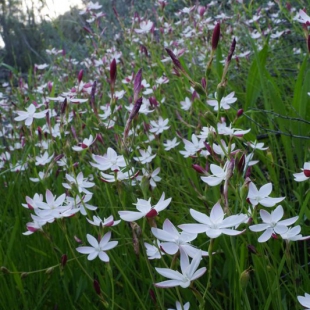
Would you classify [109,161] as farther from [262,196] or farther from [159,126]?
[159,126]

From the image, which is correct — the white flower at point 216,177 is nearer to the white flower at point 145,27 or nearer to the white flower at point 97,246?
the white flower at point 97,246

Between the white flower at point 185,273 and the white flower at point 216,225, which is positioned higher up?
the white flower at point 216,225

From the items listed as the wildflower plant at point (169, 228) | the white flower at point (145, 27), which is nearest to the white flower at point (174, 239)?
the wildflower plant at point (169, 228)

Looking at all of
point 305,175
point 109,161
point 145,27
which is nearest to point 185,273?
point 305,175

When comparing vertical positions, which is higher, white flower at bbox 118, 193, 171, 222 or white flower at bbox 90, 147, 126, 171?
white flower at bbox 90, 147, 126, 171

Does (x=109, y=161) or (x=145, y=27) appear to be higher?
(x=145, y=27)

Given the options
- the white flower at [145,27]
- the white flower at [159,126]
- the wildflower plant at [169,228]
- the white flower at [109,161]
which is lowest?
the wildflower plant at [169,228]

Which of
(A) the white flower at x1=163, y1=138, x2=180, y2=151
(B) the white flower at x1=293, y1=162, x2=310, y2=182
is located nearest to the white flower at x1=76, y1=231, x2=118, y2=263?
(B) the white flower at x1=293, y1=162, x2=310, y2=182

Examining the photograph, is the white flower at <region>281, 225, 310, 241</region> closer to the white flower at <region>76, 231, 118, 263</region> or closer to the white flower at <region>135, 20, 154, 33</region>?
the white flower at <region>76, 231, 118, 263</region>

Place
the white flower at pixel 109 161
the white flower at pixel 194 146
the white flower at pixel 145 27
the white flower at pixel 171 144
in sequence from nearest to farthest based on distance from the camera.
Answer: the white flower at pixel 109 161
the white flower at pixel 194 146
the white flower at pixel 171 144
the white flower at pixel 145 27

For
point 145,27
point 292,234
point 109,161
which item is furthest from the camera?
point 145,27

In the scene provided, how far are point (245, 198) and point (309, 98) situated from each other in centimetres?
108

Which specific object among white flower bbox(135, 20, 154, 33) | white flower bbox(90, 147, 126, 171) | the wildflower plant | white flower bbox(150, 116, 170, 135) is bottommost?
the wildflower plant

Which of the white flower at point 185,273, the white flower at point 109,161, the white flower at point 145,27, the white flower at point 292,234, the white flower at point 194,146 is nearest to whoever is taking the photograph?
the white flower at point 185,273
